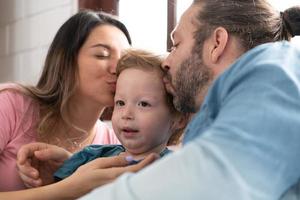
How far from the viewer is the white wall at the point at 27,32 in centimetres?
220

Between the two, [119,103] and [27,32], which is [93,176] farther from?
[27,32]

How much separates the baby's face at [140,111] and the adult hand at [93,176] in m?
0.07

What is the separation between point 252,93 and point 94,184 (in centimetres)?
62

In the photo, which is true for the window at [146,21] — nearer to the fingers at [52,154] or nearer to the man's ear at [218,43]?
the fingers at [52,154]

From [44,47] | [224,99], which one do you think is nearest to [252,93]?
[224,99]

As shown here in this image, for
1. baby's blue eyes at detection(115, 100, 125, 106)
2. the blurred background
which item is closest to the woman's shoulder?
baby's blue eyes at detection(115, 100, 125, 106)

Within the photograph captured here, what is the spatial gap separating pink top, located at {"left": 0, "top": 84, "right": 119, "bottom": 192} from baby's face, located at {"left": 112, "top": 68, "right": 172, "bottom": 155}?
1.16 ft

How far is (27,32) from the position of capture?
236cm

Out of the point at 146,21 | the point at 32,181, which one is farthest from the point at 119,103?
the point at 146,21

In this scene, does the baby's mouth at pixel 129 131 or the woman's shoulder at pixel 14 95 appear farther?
the woman's shoulder at pixel 14 95

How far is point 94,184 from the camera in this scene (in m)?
1.11

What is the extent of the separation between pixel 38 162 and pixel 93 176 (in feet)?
0.86

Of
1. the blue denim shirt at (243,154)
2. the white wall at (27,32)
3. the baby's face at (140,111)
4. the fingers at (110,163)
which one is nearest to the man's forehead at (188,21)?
the baby's face at (140,111)

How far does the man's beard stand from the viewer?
3.22ft
